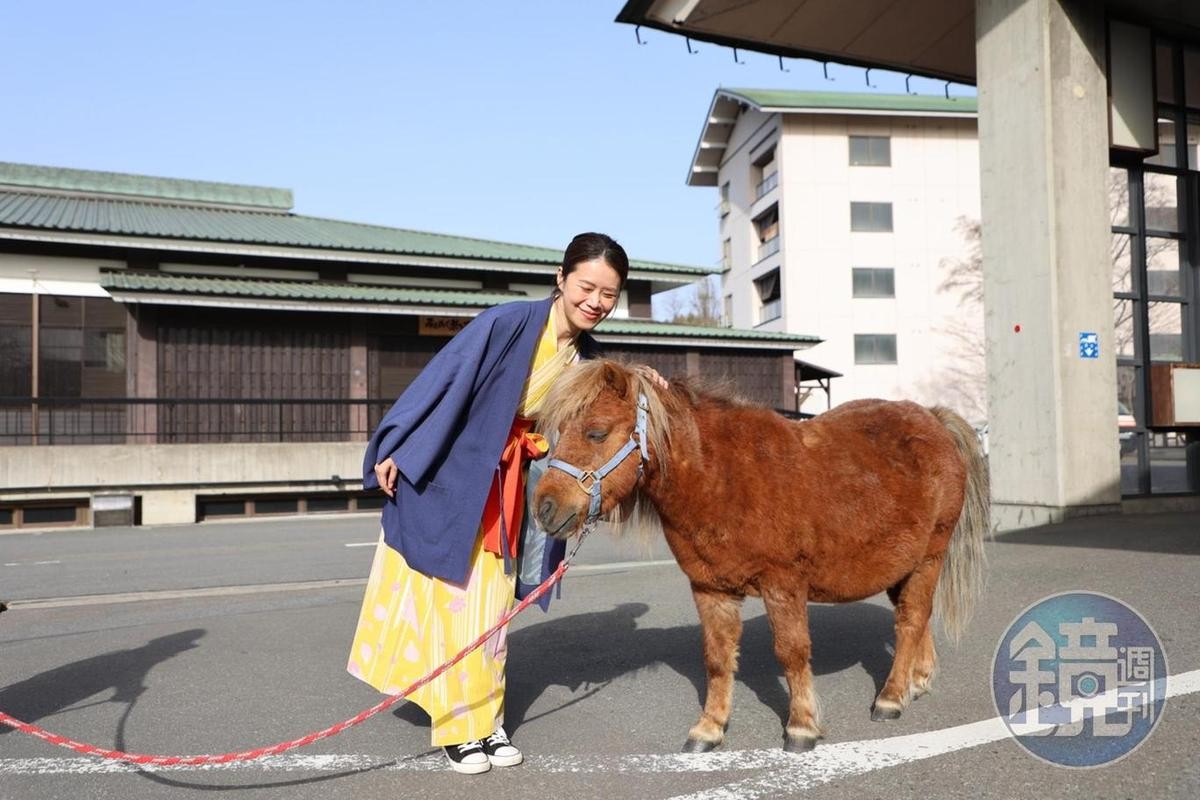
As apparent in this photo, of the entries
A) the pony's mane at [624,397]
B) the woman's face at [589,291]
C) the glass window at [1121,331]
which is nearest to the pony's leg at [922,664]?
the pony's mane at [624,397]

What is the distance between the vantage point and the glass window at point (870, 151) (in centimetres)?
3841

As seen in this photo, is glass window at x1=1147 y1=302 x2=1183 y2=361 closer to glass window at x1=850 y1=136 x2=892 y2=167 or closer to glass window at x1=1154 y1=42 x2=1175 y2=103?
glass window at x1=1154 y1=42 x2=1175 y2=103

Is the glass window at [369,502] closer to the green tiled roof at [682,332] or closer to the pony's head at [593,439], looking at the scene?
the green tiled roof at [682,332]

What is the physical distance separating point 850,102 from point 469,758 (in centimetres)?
3947

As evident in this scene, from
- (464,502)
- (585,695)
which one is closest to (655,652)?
(585,695)

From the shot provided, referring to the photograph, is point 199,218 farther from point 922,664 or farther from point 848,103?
point 848,103

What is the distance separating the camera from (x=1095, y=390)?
29.7ft

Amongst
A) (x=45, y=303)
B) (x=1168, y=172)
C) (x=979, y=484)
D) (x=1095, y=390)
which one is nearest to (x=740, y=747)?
(x=979, y=484)

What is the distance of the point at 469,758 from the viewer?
3166 millimetres

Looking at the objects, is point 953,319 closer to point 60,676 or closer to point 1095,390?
point 1095,390

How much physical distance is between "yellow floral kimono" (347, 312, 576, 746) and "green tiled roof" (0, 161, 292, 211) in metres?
24.2

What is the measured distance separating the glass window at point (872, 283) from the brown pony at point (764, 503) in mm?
36334

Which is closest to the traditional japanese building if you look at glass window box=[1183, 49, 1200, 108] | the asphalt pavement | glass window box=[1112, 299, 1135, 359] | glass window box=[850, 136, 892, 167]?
the asphalt pavement

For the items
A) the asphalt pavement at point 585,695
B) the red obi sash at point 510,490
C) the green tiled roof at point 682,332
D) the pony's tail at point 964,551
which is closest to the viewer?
the asphalt pavement at point 585,695
